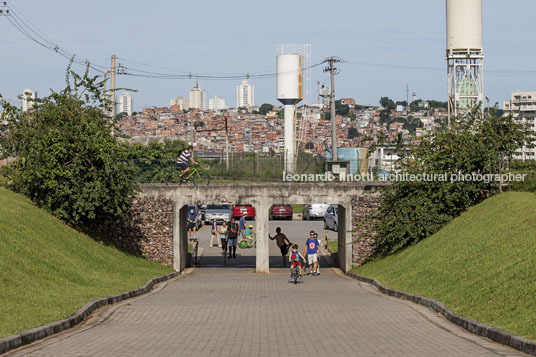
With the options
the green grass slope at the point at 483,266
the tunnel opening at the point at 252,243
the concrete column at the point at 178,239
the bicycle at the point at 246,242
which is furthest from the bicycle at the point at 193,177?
the bicycle at the point at 246,242

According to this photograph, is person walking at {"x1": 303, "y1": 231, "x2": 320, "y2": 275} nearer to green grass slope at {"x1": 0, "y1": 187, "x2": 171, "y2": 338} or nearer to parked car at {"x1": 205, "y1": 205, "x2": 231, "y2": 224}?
green grass slope at {"x1": 0, "y1": 187, "x2": 171, "y2": 338}

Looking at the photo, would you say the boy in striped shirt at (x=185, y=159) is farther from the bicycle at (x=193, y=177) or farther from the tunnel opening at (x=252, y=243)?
the tunnel opening at (x=252, y=243)

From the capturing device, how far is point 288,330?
14336 mm

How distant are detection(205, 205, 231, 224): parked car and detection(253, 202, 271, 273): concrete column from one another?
2243 centimetres

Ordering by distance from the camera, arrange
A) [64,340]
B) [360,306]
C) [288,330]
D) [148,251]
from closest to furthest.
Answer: [64,340] → [288,330] → [360,306] → [148,251]

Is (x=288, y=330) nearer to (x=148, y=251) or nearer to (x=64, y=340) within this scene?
(x=64, y=340)

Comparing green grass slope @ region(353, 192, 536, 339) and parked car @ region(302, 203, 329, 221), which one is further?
parked car @ region(302, 203, 329, 221)

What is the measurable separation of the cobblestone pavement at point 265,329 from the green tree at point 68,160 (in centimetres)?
913

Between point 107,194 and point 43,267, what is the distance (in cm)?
1012

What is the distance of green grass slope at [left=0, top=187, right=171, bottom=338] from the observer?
625 inches

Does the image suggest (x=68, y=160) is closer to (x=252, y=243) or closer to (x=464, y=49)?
(x=252, y=243)

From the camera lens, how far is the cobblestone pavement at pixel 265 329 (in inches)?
476

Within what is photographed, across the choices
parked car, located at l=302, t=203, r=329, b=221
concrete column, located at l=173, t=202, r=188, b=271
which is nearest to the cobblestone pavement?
concrete column, located at l=173, t=202, r=188, b=271

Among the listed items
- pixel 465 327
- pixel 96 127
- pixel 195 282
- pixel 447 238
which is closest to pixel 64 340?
pixel 465 327
